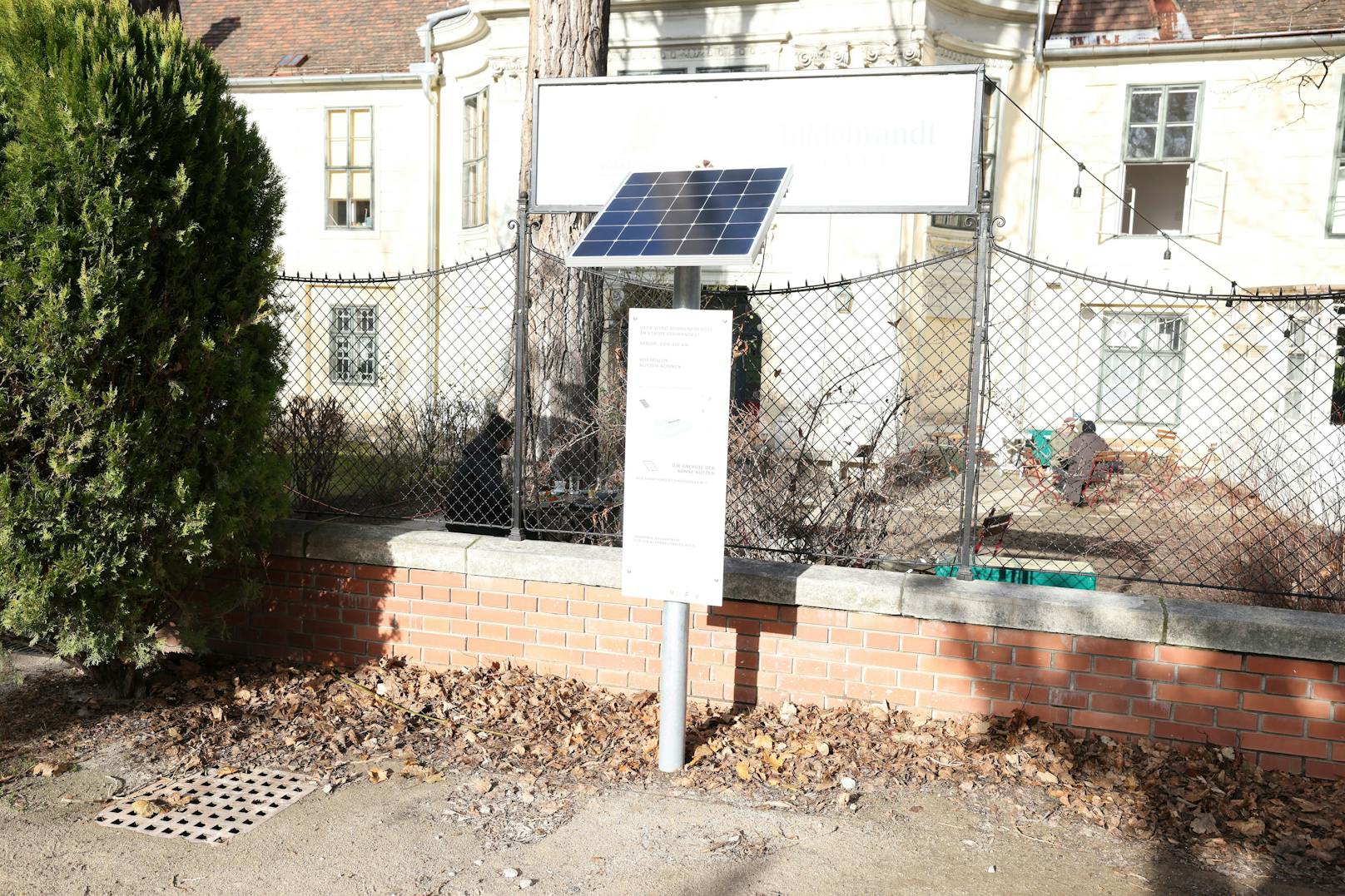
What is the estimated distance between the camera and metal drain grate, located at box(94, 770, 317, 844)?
393cm

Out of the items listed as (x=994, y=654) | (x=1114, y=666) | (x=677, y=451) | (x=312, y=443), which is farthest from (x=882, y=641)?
(x=312, y=443)

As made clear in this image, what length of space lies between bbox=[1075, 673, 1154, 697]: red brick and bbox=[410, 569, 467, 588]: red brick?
9.50 feet

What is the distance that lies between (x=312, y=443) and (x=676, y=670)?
3721 mm

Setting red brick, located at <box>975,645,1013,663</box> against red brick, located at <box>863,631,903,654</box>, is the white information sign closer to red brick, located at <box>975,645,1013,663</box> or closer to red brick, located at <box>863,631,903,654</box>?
red brick, located at <box>863,631,903,654</box>

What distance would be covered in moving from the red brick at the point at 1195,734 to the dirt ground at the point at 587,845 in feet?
2.14

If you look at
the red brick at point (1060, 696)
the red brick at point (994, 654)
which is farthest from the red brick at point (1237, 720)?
the red brick at point (994, 654)

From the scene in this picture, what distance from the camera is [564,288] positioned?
6977 millimetres

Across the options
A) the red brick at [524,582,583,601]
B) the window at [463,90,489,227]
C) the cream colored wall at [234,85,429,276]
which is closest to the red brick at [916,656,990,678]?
the red brick at [524,582,583,601]

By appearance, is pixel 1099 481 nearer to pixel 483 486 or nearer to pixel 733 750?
pixel 483 486

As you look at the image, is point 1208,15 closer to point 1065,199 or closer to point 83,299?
point 1065,199

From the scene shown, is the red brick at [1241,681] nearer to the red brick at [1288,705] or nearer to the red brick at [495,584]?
the red brick at [1288,705]

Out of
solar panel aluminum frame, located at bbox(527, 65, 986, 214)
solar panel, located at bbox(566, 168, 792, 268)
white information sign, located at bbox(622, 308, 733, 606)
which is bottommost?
white information sign, located at bbox(622, 308, 733, 606)

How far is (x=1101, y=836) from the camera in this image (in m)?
4.03

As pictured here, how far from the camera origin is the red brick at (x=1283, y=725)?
4.43 metres
